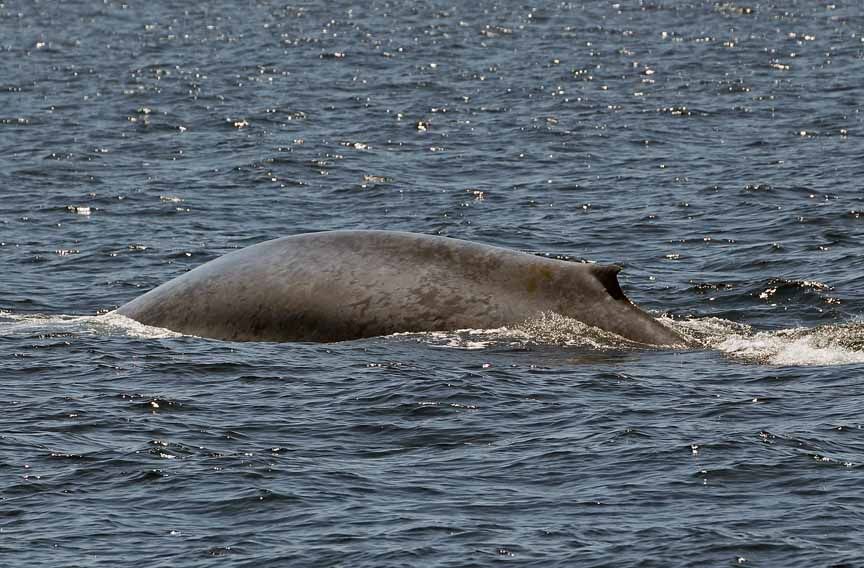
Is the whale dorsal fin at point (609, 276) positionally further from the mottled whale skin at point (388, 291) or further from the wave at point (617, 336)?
the wave at point (617, 336)

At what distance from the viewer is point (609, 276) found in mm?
19969

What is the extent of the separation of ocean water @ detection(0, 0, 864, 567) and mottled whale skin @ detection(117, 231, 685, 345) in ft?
0.85

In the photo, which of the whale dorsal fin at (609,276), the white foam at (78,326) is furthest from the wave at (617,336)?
the whale dorsal fin at (609,276)

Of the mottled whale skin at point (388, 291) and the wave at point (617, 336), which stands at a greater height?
the mottled whale skin at point (388, 291)

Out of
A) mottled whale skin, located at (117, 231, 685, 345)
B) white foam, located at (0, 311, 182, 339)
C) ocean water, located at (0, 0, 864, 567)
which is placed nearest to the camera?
ocean water, located at (0, 0, 864, 567)

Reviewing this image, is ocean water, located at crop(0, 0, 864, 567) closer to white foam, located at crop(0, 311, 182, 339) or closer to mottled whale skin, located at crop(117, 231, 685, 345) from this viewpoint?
white foam, located at crop(0, 311, 182, 339)

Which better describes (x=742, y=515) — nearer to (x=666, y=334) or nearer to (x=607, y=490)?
(x=607, y=490)

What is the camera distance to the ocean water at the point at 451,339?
49.2 ft

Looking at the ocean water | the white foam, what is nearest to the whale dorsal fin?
the ocean water

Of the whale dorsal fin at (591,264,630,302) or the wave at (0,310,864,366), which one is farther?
the wave at (0,310,864,366)

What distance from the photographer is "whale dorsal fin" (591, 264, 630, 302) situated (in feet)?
65.0

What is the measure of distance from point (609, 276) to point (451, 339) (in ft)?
6.40

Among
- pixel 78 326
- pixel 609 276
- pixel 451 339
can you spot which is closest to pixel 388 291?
pixel 451 339

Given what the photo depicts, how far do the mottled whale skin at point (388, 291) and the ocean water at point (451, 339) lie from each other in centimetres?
26
